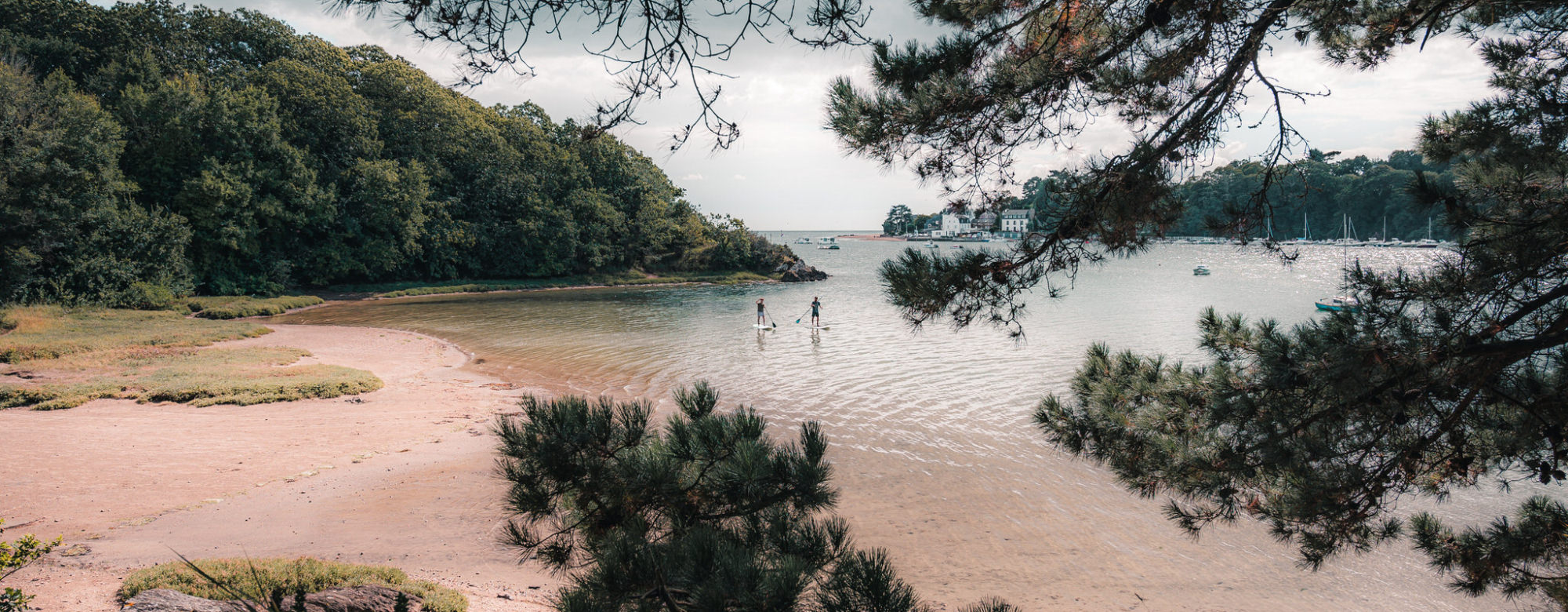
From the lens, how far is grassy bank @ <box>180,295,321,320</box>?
23750 mm

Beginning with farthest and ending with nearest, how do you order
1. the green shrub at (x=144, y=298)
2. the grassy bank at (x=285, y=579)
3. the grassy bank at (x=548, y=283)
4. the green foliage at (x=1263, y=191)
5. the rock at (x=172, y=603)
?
the grassy bank at (x=548, y=283)
the green shrub at (x=144, y=298)
the grassy bank at (x=285, y=579)
the rock at (x=172, y=603)
the green foliage at (x=1263, y=191)

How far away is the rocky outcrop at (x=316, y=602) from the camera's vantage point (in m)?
3.69

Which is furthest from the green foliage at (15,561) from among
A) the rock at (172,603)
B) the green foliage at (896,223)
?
the green foliage at (896,223)

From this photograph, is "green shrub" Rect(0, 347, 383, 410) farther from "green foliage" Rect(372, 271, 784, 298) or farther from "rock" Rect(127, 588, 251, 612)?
"green foliage" Rect(372, 271, 784, 298)

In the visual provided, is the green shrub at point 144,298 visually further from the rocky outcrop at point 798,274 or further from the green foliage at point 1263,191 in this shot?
the rocky outcrop at point 798,274

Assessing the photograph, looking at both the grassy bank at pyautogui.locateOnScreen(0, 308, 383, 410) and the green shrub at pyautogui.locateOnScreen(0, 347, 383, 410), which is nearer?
the green shrub at pyautogui.locateOnScreen(0, 347, 383, 410)

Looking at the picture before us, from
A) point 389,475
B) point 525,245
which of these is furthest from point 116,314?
point 525,245

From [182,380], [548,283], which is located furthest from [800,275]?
[182,380]

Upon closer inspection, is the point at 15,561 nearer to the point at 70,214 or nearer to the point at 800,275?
the point at 70,214

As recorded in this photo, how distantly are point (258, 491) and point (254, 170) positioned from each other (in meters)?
28.7

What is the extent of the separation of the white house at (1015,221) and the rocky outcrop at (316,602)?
13.1 feet

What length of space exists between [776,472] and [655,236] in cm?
4585

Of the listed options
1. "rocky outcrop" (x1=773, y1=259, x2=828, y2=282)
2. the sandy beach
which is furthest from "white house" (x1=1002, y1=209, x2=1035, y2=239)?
"rocky outcrop" (x1=773, y1=259, x2=828, y2=282)

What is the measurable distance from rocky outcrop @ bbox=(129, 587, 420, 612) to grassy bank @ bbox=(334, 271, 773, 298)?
33.9 meters
